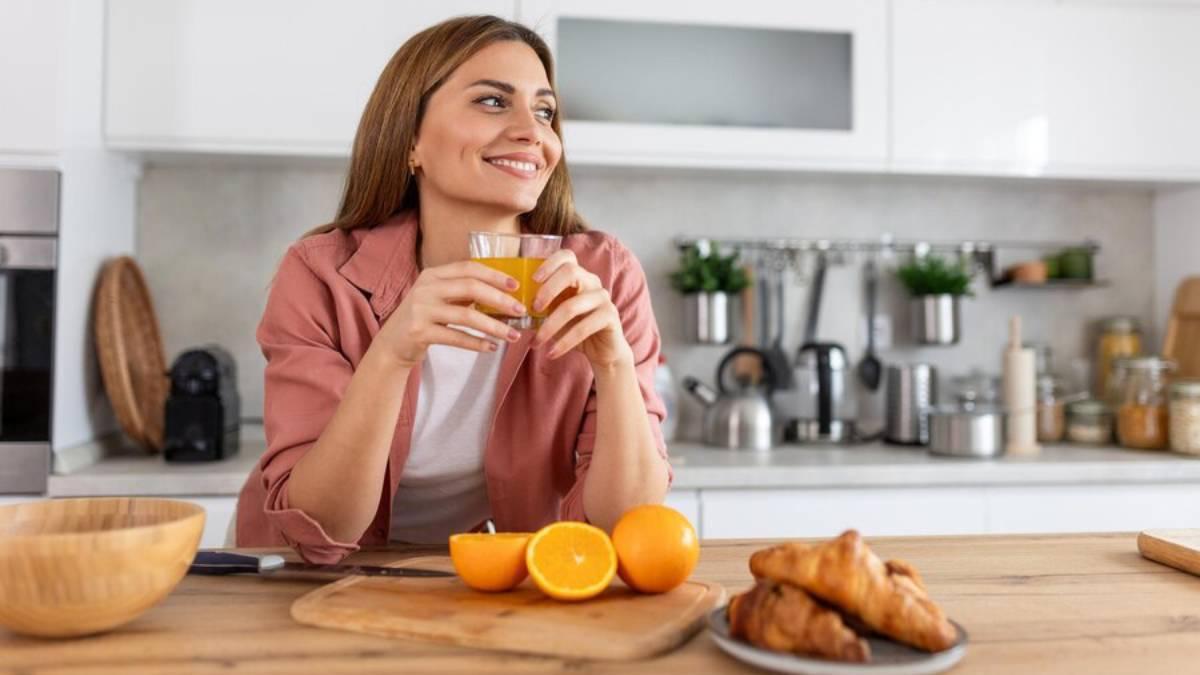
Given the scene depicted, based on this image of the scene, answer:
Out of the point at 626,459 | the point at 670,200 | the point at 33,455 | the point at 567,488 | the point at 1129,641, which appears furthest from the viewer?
the point at 670,200

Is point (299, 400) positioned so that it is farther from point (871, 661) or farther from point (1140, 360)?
point (1140, 360)

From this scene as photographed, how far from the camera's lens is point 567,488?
1.50m

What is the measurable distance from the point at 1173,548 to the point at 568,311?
711 mm

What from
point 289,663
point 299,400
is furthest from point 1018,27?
point 289,663

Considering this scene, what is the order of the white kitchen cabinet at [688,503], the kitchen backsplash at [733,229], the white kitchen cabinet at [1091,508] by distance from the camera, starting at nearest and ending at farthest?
the white kitchen cabinet at [688,503], the white kitchen cabinet at [1091,508], the kitchen backsplash at [733,229]

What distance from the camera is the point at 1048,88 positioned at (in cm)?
275

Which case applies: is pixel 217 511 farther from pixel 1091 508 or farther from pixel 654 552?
pixel 1091 508

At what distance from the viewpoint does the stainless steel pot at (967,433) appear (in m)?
2.54

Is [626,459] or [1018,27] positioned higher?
[1018,27]

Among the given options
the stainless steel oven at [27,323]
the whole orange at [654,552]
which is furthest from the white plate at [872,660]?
the stainless steel oven at [27,323]

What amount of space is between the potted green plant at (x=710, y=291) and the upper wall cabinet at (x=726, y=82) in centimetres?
33

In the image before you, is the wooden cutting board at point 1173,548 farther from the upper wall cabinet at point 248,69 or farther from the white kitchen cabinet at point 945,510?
the upper wall cabinet at point 248,69

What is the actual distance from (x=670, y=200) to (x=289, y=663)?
7.91 feet

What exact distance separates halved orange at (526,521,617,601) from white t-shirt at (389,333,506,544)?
0.56m
